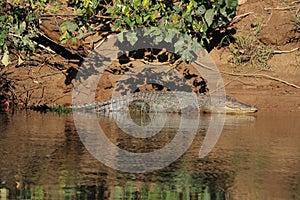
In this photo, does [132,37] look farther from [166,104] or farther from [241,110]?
[241,110]

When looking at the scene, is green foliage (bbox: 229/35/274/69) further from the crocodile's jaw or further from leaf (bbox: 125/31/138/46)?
leaf (bbox: 125/31/138/46)

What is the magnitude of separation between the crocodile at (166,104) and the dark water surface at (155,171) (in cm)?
205

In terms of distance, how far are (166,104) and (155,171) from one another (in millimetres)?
5257

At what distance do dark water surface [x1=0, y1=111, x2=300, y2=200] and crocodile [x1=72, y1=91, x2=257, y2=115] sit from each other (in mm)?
2051

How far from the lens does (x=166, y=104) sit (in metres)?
10.7

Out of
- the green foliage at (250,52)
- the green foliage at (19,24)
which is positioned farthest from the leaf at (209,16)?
the green foliage at (250,52)

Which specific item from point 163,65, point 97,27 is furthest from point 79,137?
point 163,65

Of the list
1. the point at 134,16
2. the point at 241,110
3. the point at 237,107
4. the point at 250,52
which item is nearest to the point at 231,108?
the point at 237,107

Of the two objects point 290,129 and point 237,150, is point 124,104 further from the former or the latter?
point 237,150

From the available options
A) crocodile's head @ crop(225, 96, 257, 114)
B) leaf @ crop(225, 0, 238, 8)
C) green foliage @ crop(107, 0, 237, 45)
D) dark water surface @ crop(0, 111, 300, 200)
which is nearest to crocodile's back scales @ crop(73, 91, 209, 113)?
crocodile's head @ crop(225, 96, 257, 114)

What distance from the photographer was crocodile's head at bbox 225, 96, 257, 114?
10.3 m

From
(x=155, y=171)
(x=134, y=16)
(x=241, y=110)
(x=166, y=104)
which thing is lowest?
(x=155, y=171)

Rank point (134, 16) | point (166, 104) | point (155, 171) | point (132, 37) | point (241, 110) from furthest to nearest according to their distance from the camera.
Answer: point (166, 104) → point (241, 110) → point (132, 37) → point (134, 16) → point (155, 171)

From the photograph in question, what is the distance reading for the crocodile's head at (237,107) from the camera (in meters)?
10.3
